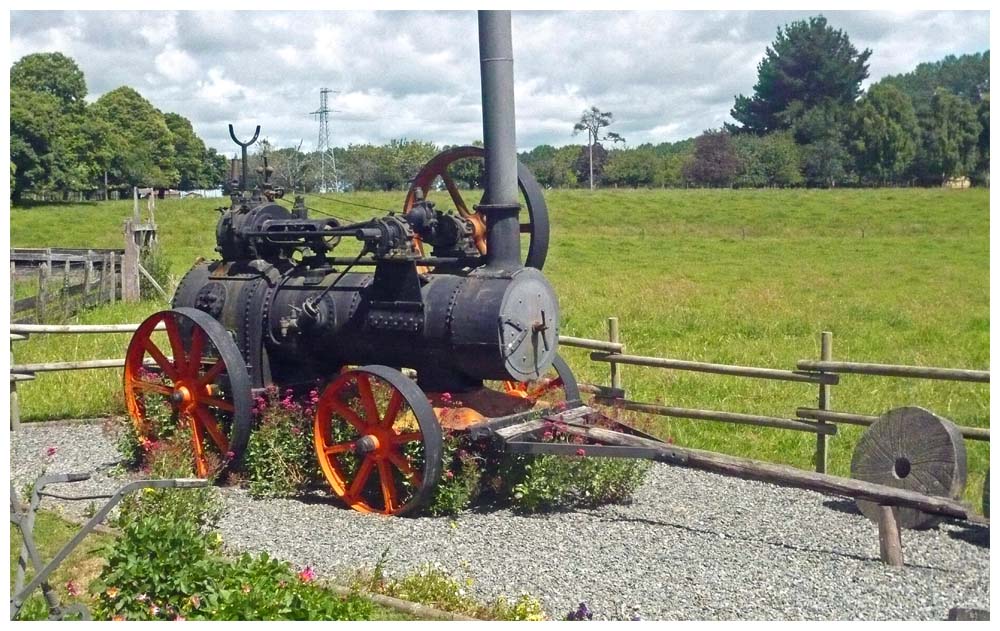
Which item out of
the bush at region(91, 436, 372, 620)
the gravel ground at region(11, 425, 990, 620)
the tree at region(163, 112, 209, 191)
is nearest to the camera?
the bush at region(91, 436, 372, 620)

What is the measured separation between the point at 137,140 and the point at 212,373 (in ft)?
179

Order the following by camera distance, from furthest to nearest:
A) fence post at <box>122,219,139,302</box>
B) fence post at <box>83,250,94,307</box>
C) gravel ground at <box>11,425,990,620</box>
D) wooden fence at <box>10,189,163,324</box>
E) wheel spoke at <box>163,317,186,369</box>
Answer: fence post at <box>122,219,139,302</box>, fence post at <box>83,250,94,307</box>, wooden fence at <box>10,189,163,324</box>, wheel spoke at <box>163,317,186,369</box>, gravel ground at <box>11,425,990,620</box>

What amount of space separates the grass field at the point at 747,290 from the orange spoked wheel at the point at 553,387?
0.98 meters

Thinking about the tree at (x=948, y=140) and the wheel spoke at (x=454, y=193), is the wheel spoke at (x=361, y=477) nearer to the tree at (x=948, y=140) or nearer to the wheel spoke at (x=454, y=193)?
the wheel spoke at (x=454, y=193)

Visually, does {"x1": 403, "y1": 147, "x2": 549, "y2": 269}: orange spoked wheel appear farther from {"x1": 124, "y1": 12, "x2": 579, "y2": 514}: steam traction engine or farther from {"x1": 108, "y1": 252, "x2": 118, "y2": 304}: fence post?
{"x1": 108, "y1": 252, "x2": 118, "y2": 304}: fence post

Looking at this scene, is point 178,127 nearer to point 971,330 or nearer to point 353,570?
point 971,330

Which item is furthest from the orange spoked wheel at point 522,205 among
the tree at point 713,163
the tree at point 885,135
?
the tree at point 713,163

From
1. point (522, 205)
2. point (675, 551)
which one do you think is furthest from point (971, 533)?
point (522, 205)

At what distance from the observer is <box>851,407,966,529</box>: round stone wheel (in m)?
6.77

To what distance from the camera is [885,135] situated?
132 ft

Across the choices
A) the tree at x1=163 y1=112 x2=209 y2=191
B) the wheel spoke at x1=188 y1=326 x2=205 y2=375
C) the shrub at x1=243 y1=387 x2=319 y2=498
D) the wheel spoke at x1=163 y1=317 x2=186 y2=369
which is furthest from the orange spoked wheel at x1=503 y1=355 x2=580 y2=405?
the tree at x1=163 y1=112 x2=209 y2=191

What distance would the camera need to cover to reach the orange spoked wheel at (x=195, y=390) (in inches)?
309

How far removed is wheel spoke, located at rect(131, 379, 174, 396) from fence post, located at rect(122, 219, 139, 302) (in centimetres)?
1163

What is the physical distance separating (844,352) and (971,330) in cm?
274
